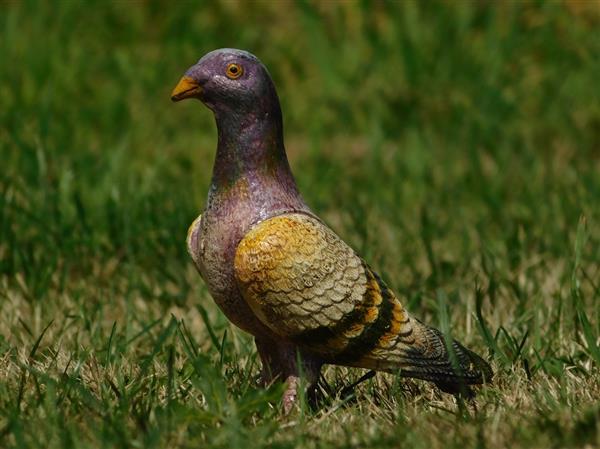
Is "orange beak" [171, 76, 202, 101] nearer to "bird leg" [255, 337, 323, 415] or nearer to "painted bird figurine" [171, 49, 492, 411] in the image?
"painted bird figurine" [171, 49, 492, 411]

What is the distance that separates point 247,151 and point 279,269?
402mm

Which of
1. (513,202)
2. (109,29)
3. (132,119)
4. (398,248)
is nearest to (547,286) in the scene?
(398,248)

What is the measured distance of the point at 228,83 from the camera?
11.1ft

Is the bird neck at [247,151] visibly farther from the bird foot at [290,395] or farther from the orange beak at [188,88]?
the bird foot at [290,395]

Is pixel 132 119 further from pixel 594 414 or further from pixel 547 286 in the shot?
pixel 594 414

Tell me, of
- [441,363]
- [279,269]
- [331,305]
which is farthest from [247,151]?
[441,363]

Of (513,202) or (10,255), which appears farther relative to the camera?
(513,202)

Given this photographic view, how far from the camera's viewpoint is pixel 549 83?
7.20m

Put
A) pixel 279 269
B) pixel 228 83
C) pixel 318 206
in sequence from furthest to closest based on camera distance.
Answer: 1. pixel 318 206
2. pixel 228 83
3. pixel 279 269

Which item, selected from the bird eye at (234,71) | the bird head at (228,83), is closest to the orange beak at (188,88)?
the bird head at (228,83)

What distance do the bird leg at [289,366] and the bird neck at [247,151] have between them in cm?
49

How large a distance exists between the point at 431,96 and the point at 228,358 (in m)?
3.48

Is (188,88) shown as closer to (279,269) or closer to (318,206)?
(279,269)

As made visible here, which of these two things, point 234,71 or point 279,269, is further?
point 234,71
